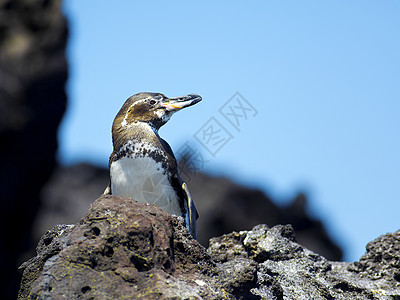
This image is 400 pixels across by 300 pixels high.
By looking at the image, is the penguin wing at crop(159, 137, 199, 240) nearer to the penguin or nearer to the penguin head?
the penguin

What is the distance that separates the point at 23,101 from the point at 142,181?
38.4ft

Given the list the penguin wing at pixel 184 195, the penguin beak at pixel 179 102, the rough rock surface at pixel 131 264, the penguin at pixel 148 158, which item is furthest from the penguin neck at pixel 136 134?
the rough rock surface at pixel 131 264

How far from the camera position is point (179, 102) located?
6.92 meters

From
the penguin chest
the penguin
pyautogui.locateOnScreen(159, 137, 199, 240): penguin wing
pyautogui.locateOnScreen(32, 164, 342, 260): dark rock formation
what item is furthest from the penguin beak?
pyautogui.locateOnScreen(32, 164, 342, 260): dark rock formation

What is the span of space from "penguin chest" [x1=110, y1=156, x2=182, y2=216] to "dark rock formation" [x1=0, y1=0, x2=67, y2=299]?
1135 cm

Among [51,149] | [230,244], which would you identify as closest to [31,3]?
[51,149]

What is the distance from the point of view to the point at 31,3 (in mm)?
16812

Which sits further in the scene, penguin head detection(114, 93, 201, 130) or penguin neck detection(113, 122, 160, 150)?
penguin head detection(114, 93, 201, 130)

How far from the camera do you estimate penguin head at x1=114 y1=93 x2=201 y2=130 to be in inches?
269

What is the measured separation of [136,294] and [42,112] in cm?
1473

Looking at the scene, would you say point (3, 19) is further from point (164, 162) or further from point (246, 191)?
point (164, 162)

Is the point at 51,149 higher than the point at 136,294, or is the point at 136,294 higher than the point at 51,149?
the point at 51,149

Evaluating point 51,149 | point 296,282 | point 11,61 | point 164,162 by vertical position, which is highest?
point 11,61

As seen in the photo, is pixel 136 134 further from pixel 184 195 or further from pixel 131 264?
pixel 131 264
